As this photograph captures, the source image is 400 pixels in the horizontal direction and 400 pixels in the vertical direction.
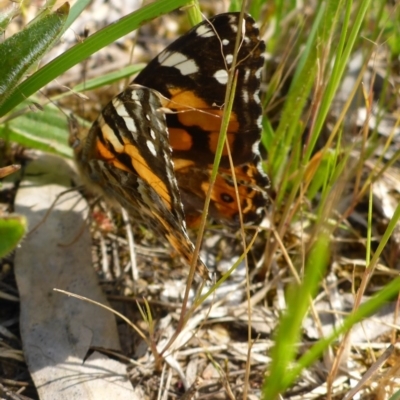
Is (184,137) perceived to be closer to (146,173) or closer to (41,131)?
(146,173)

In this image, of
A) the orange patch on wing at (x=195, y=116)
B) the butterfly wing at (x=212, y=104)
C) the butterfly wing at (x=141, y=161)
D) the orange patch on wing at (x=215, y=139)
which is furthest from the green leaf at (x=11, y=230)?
the orange patch on wing at (x=215, y=139)

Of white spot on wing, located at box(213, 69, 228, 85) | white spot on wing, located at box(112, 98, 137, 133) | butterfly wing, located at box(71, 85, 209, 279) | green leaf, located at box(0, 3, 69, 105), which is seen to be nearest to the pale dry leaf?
butterfly wing, located at box(71, 85, 209, 279)

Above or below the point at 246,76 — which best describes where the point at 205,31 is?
above

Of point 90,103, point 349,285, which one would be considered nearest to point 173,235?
point 349,285

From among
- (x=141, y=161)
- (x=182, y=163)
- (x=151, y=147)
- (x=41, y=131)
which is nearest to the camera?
(x=151, y=147)

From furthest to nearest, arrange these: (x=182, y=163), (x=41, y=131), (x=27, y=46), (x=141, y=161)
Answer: (x=41, y=131)
(x=182, y=163)
(x=141, y=161)
(x=27, y=46)

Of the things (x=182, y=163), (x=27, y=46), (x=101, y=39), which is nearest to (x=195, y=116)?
(x=182, y=163)

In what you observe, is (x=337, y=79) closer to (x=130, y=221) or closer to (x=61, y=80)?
(x=130, y=221)
